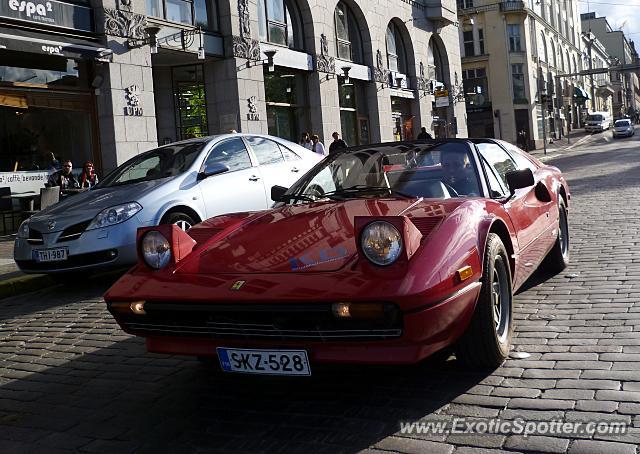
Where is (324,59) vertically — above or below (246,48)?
above

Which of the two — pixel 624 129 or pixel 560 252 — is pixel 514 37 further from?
pixel 560 252

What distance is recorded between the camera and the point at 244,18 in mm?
19812

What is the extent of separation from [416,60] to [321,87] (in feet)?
32.0

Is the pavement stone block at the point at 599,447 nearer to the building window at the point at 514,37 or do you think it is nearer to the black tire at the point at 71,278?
the black tire at the point at 71,278

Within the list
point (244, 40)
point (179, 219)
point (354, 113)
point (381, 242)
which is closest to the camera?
point (381, 242)

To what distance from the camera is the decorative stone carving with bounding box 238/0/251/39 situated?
1972 cm

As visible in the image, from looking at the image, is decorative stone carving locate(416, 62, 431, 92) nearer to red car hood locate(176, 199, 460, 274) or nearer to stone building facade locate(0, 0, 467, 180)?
stone building facade locate(0, 0, 467, 180)

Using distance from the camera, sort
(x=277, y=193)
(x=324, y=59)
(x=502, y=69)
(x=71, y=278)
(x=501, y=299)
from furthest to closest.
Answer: (x=502, y=69)
(x=324, y=59)
(x=71, y=278)
(x=277, y=193)
(x=501, y=299)

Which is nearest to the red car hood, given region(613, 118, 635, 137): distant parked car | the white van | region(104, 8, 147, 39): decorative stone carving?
region(104, 8, 147, 39): decorative stone carving

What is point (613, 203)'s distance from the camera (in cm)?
1116

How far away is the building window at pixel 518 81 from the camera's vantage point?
54.9 metres

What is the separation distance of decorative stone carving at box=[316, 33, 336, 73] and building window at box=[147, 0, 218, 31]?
16.8 feet

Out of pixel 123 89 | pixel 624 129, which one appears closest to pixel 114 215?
pixel 123 89

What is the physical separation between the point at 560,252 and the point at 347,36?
22.1 meters
